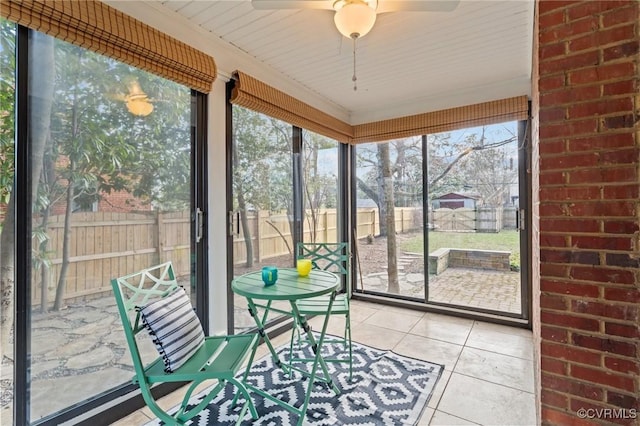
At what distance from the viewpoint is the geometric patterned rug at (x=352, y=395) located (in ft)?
5.61

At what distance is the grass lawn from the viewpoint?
3111mm

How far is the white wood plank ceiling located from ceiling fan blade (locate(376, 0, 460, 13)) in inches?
18.1

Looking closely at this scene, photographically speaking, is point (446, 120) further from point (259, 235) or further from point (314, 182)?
point (259, 235)

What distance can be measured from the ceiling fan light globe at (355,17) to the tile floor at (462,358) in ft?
7.08

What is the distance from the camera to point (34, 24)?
→ 4.53 ft

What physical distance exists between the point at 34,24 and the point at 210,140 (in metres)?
1.05

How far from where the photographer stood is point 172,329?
1.45 meters

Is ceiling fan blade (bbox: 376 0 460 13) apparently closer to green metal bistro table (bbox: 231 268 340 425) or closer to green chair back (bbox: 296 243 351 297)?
green metal bistro table (bbox: 231 268 340 425)

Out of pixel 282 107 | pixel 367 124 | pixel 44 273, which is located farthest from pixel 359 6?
pixel 367 124

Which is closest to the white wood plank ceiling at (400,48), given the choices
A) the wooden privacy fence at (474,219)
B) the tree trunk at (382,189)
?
the tree trunk at (382,189)

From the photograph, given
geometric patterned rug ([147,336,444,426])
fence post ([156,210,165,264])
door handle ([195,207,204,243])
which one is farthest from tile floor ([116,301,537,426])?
door handle ([195,207,204,243])

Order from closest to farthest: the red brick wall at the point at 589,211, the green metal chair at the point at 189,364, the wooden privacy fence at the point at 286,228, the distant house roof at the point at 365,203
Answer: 1. the red brick wall at the point at 589,211
2. the green metal chair at the point at 189,364
3. the wooden privacy fence at the point at 286,228
4. the distant house roof at the point at 365,203

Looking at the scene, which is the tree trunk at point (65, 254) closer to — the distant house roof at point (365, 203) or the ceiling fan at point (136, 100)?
the ceiling fan at point (136, 100)

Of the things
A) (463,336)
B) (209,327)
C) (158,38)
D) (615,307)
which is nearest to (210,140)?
(158,38)
